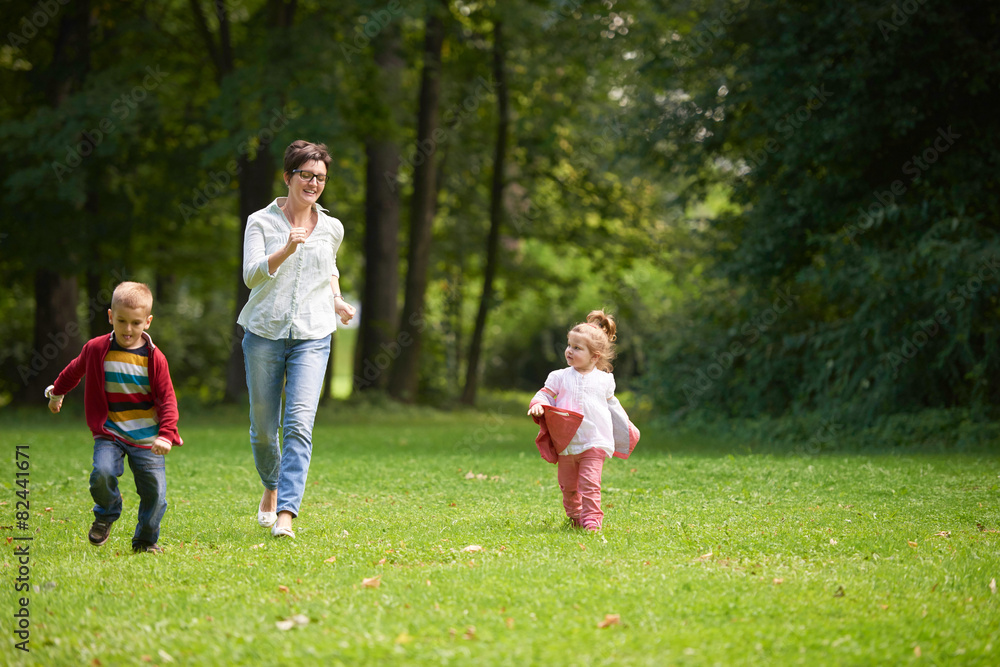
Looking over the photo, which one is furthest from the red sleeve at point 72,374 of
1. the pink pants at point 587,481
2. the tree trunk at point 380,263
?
the tree trunk at point 380,263

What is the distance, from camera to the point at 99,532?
218 inches

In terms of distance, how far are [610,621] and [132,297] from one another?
3068 mm

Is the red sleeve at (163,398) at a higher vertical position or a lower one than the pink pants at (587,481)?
higher

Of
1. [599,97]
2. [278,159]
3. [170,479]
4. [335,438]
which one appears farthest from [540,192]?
[170,479]

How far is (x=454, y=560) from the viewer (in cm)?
521

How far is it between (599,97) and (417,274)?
245 inches

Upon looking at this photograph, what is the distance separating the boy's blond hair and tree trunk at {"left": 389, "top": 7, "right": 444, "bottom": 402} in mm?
16358

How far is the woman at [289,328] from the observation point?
589cm

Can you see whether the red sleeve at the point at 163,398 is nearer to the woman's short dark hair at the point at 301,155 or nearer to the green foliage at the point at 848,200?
the woman's short dark hair at the point at 301,155

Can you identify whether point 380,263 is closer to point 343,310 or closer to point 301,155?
point 343,310

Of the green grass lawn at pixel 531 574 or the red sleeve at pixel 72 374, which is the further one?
the red sleeve at pixel 72 374

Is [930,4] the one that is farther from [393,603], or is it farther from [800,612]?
[393,603]

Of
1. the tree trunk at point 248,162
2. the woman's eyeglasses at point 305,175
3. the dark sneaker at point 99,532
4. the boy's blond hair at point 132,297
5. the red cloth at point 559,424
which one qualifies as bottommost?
the dark sneaker at point 99,532

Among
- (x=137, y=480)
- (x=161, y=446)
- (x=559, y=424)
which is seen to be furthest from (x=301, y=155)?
(x=559, y=424)
